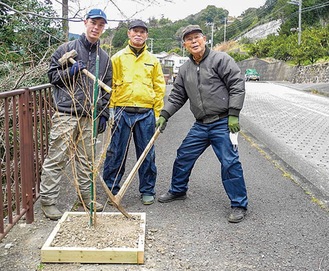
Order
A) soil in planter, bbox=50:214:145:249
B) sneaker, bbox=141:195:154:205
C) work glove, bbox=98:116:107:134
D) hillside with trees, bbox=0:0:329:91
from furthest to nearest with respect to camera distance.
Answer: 1. hillside with trees, bbox=0:0:329:91
2. sneaker, bbox=141:195:154:205
3. work glove, bbox=98:116:107:134
4. soil in planter, bbox=50:214:145:249

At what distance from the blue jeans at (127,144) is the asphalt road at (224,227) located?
26 centimetres

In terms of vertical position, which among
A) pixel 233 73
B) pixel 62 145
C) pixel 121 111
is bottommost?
pixel 62 145

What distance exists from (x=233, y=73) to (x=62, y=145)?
6.01 feet

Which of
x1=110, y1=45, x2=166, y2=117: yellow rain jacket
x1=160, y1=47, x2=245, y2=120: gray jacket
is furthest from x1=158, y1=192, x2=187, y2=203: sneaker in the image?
x1=110, y1=45, x2=166, y2=117: yellow rain jacket

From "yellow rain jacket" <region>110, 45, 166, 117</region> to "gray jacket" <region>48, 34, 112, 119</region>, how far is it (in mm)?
217

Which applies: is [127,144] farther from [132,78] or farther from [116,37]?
[116,37]

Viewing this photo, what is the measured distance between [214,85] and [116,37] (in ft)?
8.48

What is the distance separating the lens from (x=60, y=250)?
3.24 m

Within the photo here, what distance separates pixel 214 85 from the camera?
14.1ft

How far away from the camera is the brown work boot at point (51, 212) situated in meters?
4.08

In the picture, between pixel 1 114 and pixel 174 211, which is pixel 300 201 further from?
pixel 1 114

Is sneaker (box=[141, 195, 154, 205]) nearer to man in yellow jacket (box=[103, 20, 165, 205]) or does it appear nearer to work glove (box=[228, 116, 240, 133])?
man in yellow jacket (box=[103, 20, 165, 205])

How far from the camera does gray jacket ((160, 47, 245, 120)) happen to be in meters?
4.21

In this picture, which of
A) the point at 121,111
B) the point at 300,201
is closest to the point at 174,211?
the point at 121,111
